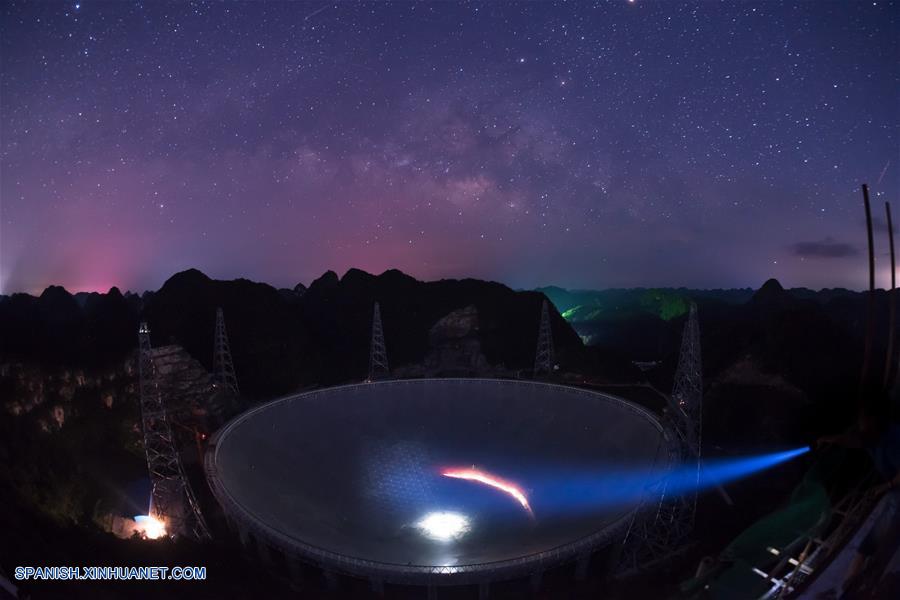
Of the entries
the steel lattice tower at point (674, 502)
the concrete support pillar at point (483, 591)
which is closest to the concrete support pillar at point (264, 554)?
the concrete support pillar at point (483, 591)

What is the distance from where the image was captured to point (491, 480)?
24.2 metres

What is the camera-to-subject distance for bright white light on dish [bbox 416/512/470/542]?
1928 cm

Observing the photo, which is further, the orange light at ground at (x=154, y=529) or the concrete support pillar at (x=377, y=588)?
the orange light at ground at (x=154, y=529)

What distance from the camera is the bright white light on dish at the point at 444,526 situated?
19.3m

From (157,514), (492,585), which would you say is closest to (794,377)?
(492,585)

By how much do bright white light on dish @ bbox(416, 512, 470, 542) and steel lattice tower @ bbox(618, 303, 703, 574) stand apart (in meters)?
7.19

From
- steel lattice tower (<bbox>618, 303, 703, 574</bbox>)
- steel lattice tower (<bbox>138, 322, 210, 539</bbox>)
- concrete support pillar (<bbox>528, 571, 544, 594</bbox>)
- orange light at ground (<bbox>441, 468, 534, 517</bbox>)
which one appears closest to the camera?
steel lattice tower (<bbox>618, 303, 703, 574</bbox>)

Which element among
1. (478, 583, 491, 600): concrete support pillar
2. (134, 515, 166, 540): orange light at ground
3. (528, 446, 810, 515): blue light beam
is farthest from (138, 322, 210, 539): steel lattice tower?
(528, 446, 810, 515): blue light beam

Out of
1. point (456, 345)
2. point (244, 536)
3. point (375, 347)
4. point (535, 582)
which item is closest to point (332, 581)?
point (244, 536)

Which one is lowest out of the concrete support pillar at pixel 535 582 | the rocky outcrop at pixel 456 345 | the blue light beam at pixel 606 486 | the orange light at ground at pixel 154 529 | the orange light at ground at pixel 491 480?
the concrete support pillar at pixel 535 582

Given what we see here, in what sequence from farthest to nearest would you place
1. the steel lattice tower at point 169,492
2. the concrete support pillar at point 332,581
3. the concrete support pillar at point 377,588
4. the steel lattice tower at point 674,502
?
1. the steel lattice tower at point 169,492
2. the steel lattice tower at point 674,502
3. the concrete support pillar at point 332,581
4. the concrete support pillar at point 377,588

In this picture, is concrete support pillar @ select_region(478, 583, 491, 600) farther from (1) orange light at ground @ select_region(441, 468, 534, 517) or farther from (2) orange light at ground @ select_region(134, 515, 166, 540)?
(2) orange light at ground @ select_region(134, 515, 166, 540)

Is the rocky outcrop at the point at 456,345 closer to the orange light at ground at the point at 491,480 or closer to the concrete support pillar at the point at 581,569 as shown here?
the orange light at ground at the point at 491,480

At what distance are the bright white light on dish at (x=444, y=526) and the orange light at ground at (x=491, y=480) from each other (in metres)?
3.44
